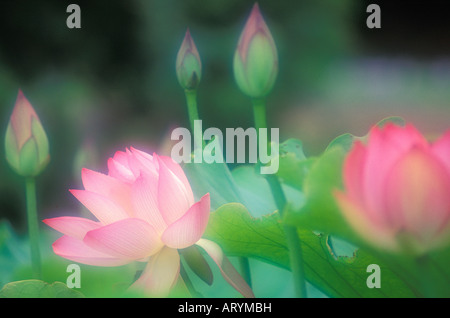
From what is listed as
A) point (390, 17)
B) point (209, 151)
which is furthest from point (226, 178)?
point (390, 17)

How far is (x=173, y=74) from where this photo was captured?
66 cm

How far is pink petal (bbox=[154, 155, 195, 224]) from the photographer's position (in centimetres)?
26

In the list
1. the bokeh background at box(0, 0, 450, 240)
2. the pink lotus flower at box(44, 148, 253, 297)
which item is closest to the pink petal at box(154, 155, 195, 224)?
the pink lotus flower at box(44, 148, 253, 297)

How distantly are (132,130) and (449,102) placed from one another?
40cm

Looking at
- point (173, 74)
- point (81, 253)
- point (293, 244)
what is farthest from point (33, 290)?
point (173, 74)

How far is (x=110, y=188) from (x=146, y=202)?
0.09ft

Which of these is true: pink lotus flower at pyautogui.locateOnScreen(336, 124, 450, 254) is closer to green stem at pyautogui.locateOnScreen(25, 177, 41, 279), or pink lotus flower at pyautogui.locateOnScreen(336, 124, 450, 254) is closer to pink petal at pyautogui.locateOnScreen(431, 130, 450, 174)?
pink petal at pyautogui.locateOnScreen(431, 130, 450, 174)

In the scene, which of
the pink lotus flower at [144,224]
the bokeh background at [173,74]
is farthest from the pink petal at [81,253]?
the bokeh background at [173,74]

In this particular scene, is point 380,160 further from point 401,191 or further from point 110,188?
point 110,188

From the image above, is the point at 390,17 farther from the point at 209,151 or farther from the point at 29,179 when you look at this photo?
the point at 29,179

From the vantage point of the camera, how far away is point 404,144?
200 millimetres

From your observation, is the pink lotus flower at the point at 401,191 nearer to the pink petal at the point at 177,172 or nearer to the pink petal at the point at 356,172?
the pink petal at the point at 356,172

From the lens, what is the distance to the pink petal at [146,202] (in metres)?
0.26

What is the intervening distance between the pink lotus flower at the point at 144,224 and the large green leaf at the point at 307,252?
0.08 feet
